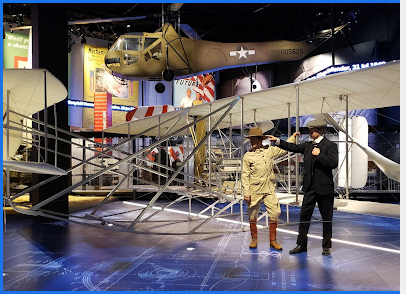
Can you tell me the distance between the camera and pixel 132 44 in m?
8.80

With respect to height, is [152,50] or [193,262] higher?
[152,50]

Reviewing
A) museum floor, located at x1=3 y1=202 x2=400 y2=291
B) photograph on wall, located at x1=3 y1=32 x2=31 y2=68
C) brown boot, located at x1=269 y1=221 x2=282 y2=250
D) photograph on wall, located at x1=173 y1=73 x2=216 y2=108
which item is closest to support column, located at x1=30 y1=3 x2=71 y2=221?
museum floor, located at x1=3 y1=202 x2=400 y2=291

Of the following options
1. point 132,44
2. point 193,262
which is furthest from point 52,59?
point 193,262

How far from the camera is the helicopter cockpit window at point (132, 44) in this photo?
345 inches

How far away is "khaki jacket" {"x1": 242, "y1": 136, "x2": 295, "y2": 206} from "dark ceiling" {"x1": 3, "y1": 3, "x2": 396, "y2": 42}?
5.99 metres

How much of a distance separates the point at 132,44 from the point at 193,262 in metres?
6.53

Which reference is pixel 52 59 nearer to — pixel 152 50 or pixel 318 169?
pixel 152 50

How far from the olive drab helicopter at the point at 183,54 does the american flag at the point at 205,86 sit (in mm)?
5608

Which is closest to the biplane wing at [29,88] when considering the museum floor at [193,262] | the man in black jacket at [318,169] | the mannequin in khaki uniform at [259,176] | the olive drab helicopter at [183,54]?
the museum floor at [193,262]

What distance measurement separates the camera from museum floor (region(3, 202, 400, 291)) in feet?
10.7

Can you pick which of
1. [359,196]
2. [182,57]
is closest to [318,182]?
[182,57]

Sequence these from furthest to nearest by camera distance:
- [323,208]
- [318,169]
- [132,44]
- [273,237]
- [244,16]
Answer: [244,16] < [132,44] < [273,237] < [323,208] < [318,169]

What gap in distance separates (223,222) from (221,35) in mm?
6723

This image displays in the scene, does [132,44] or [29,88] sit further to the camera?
[132,44]
